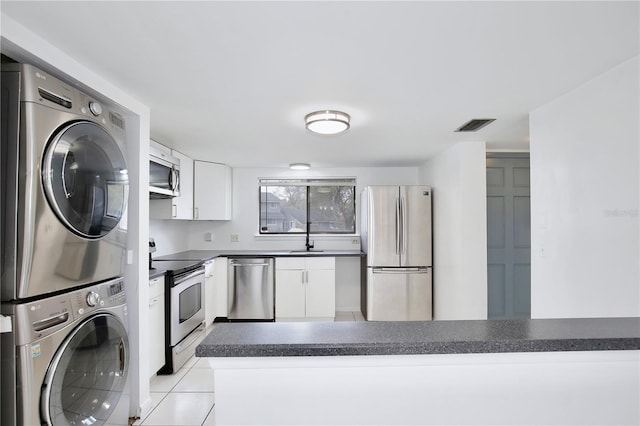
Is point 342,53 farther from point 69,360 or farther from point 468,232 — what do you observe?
point 468,232

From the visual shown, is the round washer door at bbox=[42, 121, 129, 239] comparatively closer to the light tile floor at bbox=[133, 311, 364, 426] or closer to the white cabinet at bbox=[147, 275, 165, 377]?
the white cabinet at bbox=[147, 275, 165, 377]

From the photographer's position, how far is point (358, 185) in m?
4.87

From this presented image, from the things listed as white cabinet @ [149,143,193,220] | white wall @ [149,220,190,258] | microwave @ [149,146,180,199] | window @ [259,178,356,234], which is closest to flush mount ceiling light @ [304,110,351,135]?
microwave @ [149,146,180,199]

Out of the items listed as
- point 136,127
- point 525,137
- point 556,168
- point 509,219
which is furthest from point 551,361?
point 509,219

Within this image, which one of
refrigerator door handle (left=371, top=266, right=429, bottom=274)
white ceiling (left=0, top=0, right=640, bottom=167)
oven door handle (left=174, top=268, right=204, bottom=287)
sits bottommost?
refrigerator door handle (left=371, top=266, right=429, bottom=274)

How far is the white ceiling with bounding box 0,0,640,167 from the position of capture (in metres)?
1.21

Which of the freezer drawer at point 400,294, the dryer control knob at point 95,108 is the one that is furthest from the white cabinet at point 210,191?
the dryer control knob at point 95,108

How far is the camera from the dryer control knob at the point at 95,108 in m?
1.64

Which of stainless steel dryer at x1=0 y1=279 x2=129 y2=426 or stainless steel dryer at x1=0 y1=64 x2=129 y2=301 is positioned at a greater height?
stainless steel dryer at x1=0 y1=64 x2=129 y2=301

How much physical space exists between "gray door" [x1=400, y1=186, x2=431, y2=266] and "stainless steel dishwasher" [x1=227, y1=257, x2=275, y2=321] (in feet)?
5.53

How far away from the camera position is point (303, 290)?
4195 mm

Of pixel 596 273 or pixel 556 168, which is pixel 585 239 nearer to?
pixel 596 273

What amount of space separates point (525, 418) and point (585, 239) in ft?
4.35

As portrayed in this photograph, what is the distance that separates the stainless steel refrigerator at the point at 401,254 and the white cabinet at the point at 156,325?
2.33 meters
